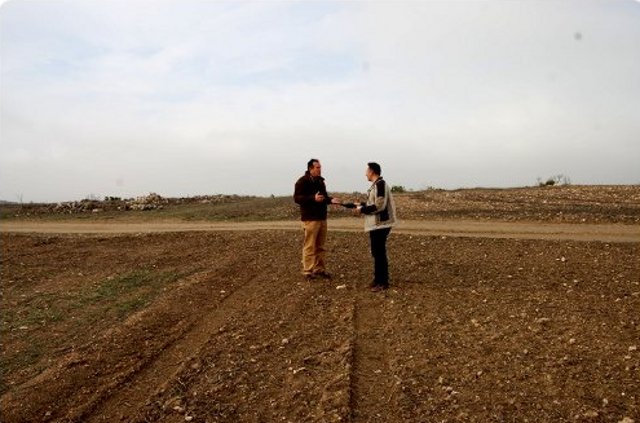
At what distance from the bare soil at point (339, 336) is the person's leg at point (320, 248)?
423 mm

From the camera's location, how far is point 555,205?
60.3 feet

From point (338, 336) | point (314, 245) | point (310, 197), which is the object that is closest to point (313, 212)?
point (310, 197)

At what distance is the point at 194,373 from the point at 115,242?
35.5ft

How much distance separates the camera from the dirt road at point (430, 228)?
46.1 feet

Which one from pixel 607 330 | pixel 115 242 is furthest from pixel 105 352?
pixel 115 242

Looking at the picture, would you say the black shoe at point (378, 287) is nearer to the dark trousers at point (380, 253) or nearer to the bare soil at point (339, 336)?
the dark trousers at point (380, 253)

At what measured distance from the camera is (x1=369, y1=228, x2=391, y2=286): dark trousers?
964cm

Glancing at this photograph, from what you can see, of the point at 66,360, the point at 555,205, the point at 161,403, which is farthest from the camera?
the point at 555,205

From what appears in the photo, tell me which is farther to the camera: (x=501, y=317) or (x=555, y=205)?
(x=555, y=205)

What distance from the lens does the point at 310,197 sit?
10602 millimetres

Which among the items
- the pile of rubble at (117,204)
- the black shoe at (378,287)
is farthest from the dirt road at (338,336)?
the pile of rubble at (117,204)

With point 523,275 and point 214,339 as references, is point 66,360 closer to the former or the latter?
point 214,339

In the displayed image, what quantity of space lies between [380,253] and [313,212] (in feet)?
5.44

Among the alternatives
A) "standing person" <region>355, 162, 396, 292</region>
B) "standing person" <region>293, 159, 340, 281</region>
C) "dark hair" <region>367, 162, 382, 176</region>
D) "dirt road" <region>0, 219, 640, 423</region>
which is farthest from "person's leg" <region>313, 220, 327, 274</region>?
"dark hair" <region>367, 162, 382, 176</region>
